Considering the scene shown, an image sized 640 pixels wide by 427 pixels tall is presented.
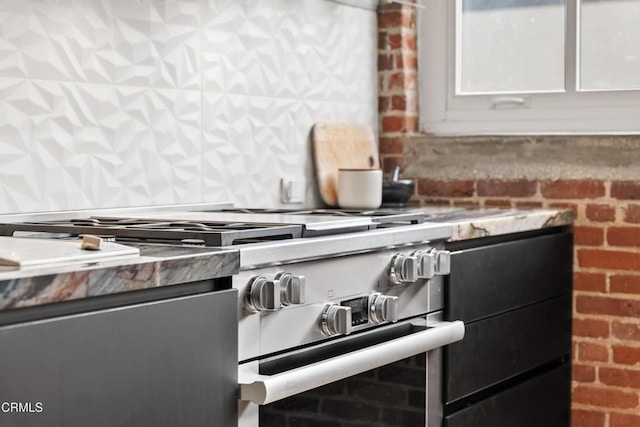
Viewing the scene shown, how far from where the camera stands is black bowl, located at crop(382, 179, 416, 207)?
319 cm

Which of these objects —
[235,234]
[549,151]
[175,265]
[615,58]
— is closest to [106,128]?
[235,234]

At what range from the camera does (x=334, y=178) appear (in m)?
3.17

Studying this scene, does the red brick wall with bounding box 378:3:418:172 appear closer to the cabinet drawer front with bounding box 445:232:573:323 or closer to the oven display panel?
the cabinet drawer front with bounding box 445:232:573:323

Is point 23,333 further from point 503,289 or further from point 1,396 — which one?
point 503,289

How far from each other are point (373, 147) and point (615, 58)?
87 cm

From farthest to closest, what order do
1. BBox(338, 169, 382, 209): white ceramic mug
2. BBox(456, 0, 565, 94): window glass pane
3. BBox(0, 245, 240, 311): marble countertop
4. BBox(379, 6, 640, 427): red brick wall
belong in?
Answer: BBox(456, 0, 565, 94): window glass pane, BBox(379, 6, 640, 427): red brick wall, BBox(338, 169, 382, 209): white ceramic mug, BBox(0, 245, 240, 311): marble countertop

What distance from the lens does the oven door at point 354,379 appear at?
5.73 ft

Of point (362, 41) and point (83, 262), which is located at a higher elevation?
A: point (362, 41)

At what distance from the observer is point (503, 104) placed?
3385 millimetres

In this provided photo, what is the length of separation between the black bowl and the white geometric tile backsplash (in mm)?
234

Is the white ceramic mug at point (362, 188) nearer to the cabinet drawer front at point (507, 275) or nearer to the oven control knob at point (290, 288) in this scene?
the cabinet drawer front at point (507, 275)

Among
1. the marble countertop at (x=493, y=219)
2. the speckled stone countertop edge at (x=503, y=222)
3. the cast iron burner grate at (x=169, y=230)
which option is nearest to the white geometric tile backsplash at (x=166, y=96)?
the cast iron burner grate at (x=169, y=230)

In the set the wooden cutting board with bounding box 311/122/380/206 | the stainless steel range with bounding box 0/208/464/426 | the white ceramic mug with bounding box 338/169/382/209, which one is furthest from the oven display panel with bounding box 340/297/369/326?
the wooden cutting board with bounding box 311/122/380/206

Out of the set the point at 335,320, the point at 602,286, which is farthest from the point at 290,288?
the point at 602,286
